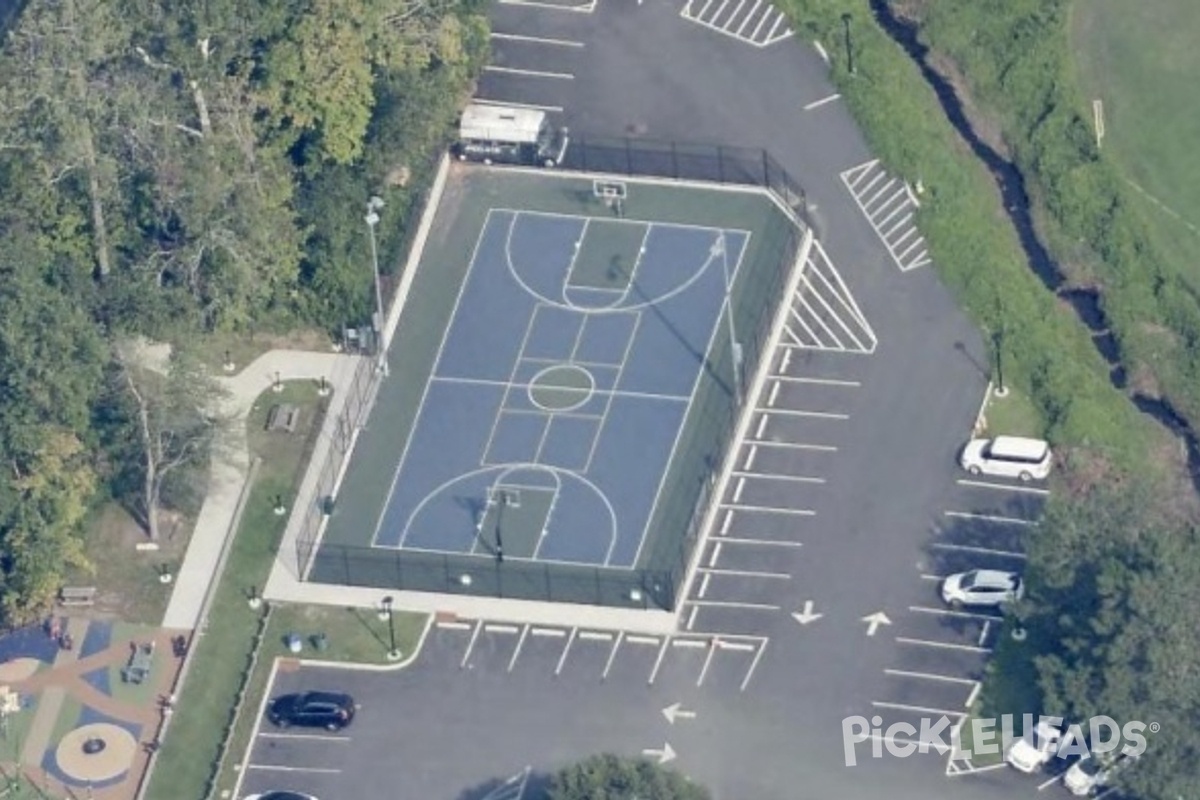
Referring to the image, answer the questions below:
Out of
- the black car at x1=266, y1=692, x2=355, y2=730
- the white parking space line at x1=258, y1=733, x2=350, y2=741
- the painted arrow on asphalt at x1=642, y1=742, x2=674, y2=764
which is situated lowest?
the white parking space line at x1=258, y1=733, x2=350, y2=741

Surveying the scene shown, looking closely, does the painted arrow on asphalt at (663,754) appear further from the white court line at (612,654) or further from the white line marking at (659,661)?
the white court line at (612,654)

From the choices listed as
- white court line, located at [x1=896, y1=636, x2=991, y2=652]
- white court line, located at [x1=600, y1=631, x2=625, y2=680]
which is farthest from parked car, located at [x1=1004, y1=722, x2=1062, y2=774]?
white court line, located at [x1=600, y1=631, x2=625, y2=680]

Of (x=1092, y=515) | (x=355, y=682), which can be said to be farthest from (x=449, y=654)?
(x=1092, y=515)

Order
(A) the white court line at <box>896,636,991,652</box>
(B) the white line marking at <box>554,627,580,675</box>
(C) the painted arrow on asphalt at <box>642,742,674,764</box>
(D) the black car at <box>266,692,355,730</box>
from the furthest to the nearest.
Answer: (B) the white line marking at <box>554,627,580,675</box> → (A) the white court line at <box>896,636,991,652</box> → (D) the black car at <box>266,692,355,730</box> → (C) the painted arrow on asphalt at <box>642,742,674,764</box>

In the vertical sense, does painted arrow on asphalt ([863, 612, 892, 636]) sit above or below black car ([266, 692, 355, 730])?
above

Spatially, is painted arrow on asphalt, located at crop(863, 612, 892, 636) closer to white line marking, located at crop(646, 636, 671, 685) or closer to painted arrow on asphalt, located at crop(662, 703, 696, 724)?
white line marking, located at crop(646, 636, 671, 685)

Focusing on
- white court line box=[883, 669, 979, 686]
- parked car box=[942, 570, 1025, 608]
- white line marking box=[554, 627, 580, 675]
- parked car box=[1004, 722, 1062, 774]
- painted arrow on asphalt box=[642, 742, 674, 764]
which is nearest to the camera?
parked car box=[1004, 722, 1062, 774]

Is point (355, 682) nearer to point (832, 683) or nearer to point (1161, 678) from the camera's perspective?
point (832, 683)
